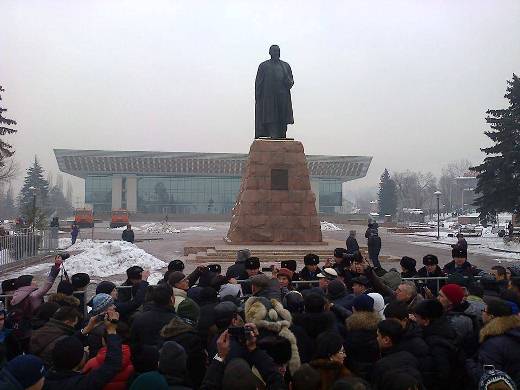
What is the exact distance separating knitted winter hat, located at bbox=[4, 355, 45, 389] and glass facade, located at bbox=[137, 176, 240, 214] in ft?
228

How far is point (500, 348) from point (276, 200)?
40.5ft

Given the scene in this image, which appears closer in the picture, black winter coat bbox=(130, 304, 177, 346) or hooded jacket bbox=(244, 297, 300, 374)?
hooded jacket bbox=(244, 297, 300, 374)

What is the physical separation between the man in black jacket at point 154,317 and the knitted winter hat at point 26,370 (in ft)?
3.10

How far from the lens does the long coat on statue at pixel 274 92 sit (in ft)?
52.7

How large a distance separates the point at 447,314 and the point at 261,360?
1.77m

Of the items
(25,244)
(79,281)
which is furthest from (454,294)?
(25,244)

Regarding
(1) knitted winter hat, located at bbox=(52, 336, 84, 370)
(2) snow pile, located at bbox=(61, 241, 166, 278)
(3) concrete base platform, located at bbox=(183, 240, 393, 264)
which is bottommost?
(2) snow pile, located at bbox=(61, 241, 166, 278)

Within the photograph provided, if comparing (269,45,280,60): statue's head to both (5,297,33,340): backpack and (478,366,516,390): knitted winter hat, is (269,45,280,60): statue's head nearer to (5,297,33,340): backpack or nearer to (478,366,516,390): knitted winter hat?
(5,297,33,340): backpack

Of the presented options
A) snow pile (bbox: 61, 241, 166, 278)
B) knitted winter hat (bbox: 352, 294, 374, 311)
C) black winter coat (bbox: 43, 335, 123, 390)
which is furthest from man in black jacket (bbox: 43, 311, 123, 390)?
snow pile (bbox: 61, 241, 166, 278)

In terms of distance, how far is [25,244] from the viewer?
670 inches

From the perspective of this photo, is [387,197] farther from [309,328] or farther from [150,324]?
[150,324]

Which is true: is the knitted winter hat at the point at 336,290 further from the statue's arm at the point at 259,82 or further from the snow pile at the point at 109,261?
the statue's arm at the point at 259,82

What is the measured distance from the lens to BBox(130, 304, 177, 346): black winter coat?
3594 millimetres

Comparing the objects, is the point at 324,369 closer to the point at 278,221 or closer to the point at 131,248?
the point at 278,221
